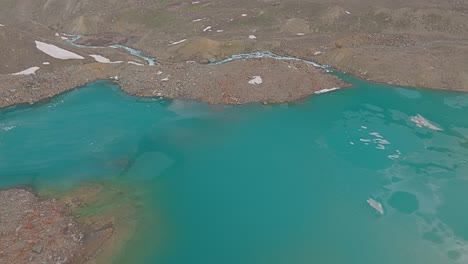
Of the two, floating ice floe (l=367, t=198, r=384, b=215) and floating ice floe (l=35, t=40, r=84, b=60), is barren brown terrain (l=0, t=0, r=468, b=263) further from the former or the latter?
floating ice floe (l=367, t=198, r=384, b=215)

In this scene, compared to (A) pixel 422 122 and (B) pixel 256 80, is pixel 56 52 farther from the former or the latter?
(A) pixel 422 122

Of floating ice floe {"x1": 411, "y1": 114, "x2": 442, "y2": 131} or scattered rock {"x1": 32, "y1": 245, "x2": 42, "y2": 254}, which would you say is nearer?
scattered rock {"x1": 32, "y1": 245, "x2": 42, "y2": 254}

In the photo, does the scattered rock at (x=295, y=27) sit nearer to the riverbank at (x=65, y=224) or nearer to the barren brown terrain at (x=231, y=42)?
the barren brown terrain at (x=231, y=42)

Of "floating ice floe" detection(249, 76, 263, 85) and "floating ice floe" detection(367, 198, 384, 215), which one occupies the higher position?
"floating ice floe" detection(249, 76, 263, 85)

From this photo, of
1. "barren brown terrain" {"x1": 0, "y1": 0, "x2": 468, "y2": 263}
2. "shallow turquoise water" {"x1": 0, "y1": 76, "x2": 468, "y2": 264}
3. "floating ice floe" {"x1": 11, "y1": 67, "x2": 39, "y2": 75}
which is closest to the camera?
"shallow turquoise water" {"x1": 0, "y1": 76, "x2": 468, "y2": 264}

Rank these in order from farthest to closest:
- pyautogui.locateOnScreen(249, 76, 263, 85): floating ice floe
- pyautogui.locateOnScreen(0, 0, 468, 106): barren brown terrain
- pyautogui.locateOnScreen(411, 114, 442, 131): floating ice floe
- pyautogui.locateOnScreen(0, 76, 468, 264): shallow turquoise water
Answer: pyautogui.locateOnScreen(0, 0, 468, 106): barren brown terrain, pyautogui.locateOnScreen(249, 76, 263, 85): floating ice floe, pyautogui.locateOnScreen(411, 114, 442, 131): floating ice floe, pyautogui.locateOnScreen(0, 76, 468, 264): shallow turquoise water

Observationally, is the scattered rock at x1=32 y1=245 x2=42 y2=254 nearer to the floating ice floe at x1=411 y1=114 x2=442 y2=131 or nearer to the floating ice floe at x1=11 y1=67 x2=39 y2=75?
the floating ice floe at x1=11 y1=67 x2=39 y2=75

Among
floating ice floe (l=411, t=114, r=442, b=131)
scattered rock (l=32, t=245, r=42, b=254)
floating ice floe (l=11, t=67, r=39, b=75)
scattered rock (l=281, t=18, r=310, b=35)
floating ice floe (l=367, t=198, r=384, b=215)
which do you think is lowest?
floating ice floe (l=411, t=114, r=442, b=131)

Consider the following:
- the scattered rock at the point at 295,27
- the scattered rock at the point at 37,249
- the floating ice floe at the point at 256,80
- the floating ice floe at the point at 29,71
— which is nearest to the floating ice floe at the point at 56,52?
the floating ice floe at the point at 29,71

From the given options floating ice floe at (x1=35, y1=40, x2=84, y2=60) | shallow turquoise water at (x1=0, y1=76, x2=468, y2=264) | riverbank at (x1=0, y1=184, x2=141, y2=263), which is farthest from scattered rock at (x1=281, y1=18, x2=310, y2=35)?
riverbank at (x1=0, y1=184, x2=141, y2=263)
